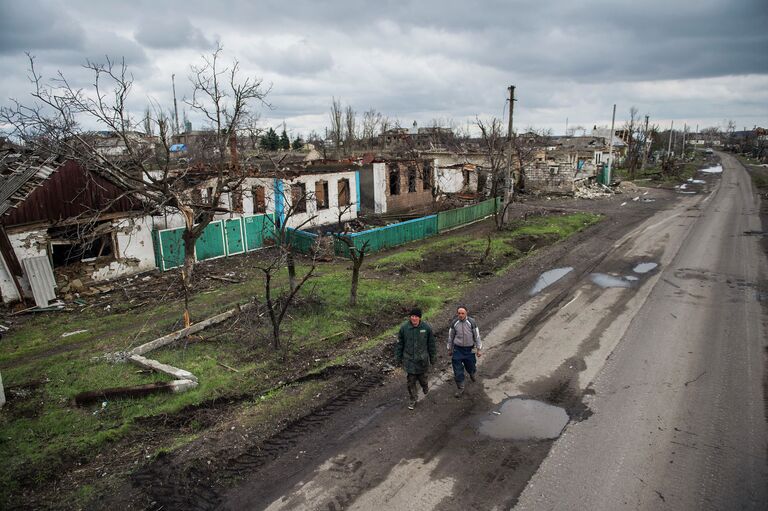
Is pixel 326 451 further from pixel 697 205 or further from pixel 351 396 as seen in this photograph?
pixel 697 205

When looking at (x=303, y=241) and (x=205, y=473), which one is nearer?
(x=205, y=473)

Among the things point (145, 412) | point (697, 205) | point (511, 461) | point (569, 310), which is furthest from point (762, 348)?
point (697, 205)

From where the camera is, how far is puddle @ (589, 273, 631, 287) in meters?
15.4

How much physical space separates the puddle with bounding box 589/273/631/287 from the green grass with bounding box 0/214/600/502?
3344 millimetres

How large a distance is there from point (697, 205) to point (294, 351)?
33.9 m

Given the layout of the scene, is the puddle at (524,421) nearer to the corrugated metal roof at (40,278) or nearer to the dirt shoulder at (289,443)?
the dirt shoulder at (289,443)

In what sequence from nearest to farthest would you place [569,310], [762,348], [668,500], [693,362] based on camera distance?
[668,500], [693,362], [762,348], [569,310]

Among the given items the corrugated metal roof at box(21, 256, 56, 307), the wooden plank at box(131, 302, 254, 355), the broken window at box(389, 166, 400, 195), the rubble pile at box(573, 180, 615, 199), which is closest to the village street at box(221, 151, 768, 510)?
the wooden plank at box(131, 302, 254, 355)

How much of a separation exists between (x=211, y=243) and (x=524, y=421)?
16488 mm

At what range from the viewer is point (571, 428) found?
7461 millimetres

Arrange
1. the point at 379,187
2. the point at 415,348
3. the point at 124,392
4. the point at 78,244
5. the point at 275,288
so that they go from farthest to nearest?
the point at 379,187
the point at 78,244
the point at 275,288
the point at 124,392
the point at 415,348

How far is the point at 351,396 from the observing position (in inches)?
342

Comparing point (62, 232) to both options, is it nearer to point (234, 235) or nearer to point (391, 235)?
point (234, 235)

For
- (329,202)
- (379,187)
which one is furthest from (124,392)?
(379,187)
